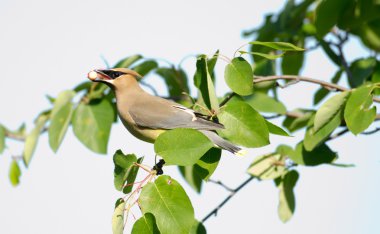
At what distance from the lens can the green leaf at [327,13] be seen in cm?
374

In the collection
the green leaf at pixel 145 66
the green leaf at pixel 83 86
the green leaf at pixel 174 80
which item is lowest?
the green leaf at pixel 174 80

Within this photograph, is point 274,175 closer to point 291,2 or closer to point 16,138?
point 291,2

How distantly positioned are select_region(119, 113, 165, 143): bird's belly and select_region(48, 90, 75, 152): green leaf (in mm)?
346

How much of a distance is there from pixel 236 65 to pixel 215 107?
0.21 meters

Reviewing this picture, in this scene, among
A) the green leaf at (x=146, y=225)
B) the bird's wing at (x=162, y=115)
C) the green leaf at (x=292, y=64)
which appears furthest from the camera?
the green leaf at (x=292, y=64)

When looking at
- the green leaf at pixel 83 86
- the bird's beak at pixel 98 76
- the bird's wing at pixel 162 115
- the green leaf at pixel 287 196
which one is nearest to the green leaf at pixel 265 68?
the bird's wing at pixel 162 115

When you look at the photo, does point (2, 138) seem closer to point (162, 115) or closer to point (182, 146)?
point (162, 115)

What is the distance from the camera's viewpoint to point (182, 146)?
8.71 feet

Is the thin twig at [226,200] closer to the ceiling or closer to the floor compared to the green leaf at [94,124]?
closer to the floor

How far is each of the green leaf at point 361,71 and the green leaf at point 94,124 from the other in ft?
4.73

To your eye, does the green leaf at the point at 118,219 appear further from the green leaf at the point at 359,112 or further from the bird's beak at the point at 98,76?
the bird's beak at the point at 98,76

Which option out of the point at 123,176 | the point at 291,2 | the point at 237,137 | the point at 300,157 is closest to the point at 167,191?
the point at 123,176

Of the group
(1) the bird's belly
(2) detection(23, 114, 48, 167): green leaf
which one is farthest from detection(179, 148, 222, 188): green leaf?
(2) detection(23, 114, 48, 167): green leaf

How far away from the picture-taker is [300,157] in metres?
3.67
